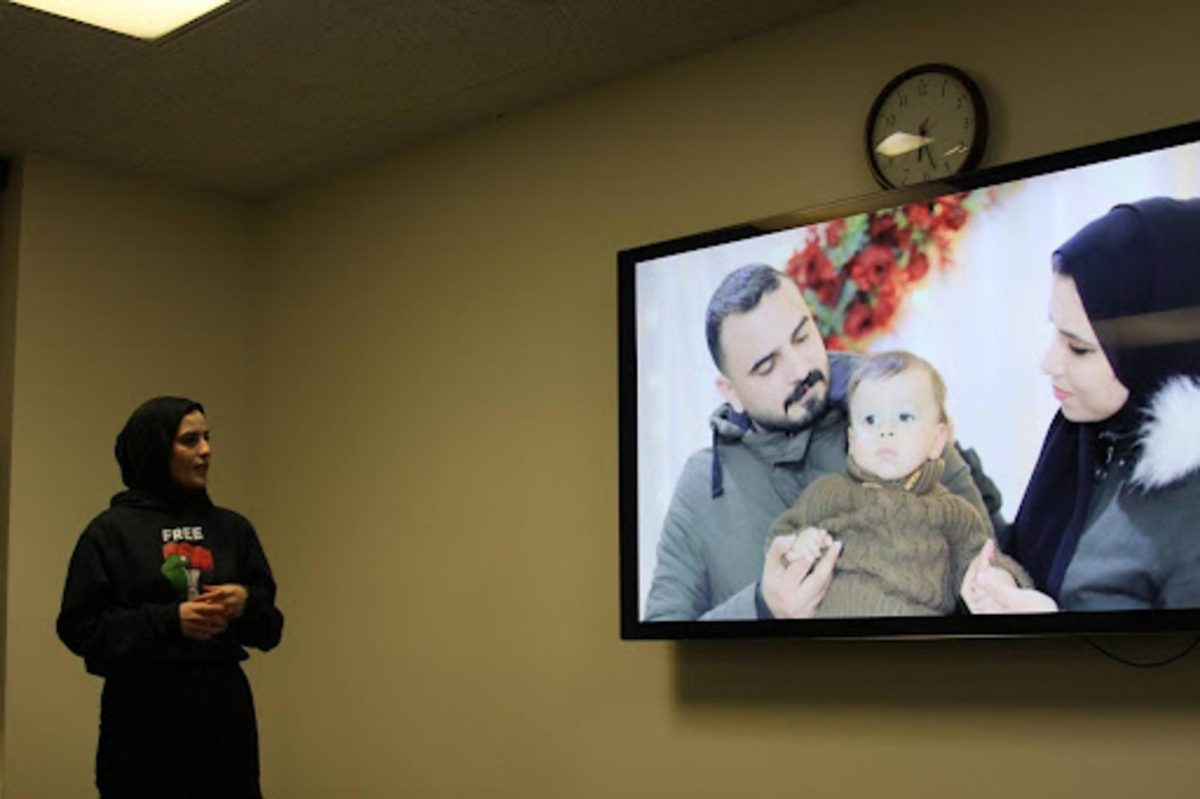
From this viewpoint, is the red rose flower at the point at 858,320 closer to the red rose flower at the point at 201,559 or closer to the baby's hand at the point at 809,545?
the baby's hand at the point at 809,545

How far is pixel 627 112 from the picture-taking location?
165 inches

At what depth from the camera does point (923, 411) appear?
10.9 feet

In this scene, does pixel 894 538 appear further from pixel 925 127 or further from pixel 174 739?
pixel 174 739

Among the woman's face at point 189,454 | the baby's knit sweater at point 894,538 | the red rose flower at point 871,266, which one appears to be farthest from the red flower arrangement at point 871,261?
the woman's face at point 189,454

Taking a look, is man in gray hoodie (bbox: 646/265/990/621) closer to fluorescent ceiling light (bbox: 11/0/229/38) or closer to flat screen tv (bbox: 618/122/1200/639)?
flat screen tv (bbox: 618/122/1200/639)

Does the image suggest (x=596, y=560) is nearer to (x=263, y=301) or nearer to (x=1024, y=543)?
(x=1024, y=543)

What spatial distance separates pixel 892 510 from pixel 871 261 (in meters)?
0.57

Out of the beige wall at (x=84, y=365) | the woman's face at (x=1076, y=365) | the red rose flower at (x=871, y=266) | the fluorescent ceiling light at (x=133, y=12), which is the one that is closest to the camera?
the woman's face at (x=1076, y=365)

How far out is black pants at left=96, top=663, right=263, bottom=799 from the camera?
3.05 meters

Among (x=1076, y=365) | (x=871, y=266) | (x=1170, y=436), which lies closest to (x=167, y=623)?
(x=871, y=266)

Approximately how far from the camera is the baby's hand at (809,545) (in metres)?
3.44

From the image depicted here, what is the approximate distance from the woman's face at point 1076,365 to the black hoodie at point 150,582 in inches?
67.8

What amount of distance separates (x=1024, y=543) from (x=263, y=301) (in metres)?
3.07

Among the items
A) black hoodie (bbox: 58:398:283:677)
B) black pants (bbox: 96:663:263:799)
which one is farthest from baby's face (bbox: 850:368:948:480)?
black pants (bbox: 96:663:263:799)
